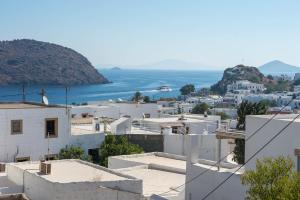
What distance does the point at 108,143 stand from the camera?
26594 mm

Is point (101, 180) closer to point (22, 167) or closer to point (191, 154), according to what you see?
point (191, 154)

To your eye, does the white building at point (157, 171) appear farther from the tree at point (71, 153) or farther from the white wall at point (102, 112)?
the white wall at point (102, 112)

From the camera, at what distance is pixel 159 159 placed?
2322 centimetres

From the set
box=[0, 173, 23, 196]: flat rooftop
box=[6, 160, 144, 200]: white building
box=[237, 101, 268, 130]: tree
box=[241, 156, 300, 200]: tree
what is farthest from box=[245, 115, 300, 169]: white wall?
box=[0, 173, 23, 196]: flat rooftop

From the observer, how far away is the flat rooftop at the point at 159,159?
2184 cm

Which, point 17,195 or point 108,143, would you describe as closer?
point 17,195

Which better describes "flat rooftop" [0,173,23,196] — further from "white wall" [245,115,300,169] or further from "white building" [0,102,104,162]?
"white wall" [245,115,300,169]

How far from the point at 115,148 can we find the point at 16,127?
476 centimetres

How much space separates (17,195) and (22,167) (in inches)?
79.3

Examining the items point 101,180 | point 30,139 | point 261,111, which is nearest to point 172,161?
point 261,111

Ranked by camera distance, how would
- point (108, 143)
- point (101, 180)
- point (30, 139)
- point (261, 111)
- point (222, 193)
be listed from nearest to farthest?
point (222, 193) < point (101, 180) < point (261, 111) < point (30, 139) < point (108, 143)

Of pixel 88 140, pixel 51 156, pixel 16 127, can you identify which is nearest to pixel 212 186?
pixel 16 127

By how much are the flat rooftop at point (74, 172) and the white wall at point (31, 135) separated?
5.80 metres

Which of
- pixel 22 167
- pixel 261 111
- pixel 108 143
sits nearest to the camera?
pixel 22 167
